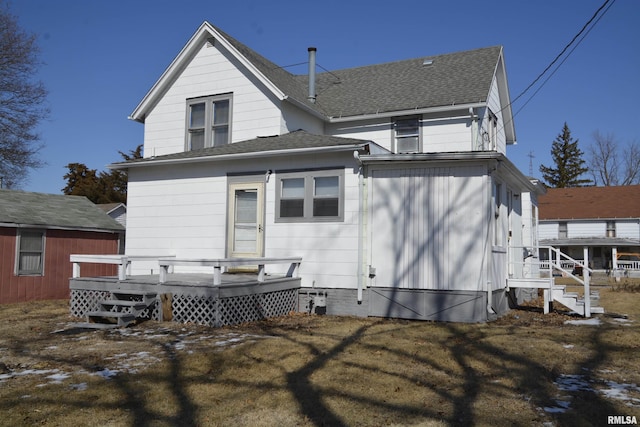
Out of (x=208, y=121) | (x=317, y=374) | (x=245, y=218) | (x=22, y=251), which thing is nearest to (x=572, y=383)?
(x=317, y=374)

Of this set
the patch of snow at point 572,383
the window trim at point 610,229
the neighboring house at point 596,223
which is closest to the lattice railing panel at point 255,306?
the patch of snow at point 572,383

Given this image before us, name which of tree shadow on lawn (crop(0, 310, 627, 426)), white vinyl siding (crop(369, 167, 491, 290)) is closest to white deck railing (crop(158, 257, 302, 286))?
tree shadow on lawn (crop(0, 310, 627, 426))

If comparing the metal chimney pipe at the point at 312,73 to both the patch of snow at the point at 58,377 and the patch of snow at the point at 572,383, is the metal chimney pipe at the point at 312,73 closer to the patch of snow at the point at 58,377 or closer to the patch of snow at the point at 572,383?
the patch of snow at the point at 58,377

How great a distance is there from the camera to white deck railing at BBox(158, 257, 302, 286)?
34.6 feet

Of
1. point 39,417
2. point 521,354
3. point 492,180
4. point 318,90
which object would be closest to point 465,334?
point 521,354

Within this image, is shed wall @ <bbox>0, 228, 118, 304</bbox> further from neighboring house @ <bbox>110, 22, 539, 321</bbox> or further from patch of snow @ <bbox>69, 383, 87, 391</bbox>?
patch of snow @ <bbox>69, 383, 87, 391</bbox>

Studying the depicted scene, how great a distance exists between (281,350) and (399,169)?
5.48 metres

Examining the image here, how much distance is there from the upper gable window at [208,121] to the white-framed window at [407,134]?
5.23 meters

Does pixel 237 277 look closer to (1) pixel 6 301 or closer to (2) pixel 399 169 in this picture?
(2) pixel 399 169

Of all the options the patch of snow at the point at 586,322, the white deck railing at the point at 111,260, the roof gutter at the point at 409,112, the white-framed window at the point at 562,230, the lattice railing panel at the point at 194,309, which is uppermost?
the roof gutter at the point at 409,112

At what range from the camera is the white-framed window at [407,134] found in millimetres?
16172

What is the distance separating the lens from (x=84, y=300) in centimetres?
1226

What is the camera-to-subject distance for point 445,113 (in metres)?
15.8

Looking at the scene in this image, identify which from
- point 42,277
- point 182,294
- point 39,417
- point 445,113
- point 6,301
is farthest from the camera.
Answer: point 42,277
